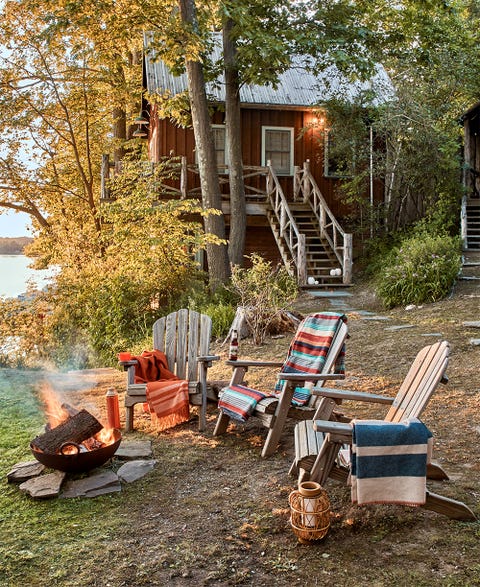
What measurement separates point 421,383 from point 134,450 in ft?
7.44

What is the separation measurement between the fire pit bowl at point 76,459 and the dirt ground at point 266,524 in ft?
1.03

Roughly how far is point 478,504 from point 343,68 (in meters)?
9.48

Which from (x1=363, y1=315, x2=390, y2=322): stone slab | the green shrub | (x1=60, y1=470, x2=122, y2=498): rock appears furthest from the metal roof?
(x1=60, y1=470, x2=122, y2=498): rock

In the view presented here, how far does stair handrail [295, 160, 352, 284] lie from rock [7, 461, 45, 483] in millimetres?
8923

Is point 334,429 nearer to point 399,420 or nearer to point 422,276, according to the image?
point 399,420

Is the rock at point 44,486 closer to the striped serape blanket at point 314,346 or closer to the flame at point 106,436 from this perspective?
the flame at point 106,436

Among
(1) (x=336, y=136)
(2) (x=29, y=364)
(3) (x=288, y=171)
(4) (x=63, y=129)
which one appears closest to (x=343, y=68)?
(1) (x=336, y=136)

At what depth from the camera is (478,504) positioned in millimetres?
3254

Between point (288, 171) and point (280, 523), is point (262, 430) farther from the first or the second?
point (288, 171)

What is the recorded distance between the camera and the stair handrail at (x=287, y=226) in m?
11.9

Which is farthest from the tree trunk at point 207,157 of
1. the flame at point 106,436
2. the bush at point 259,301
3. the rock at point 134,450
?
the flame at point 106,436

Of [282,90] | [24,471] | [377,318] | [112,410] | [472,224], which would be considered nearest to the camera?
[24,471]

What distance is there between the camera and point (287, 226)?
45.1ft

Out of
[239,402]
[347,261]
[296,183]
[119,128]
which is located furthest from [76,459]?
[119,128]
